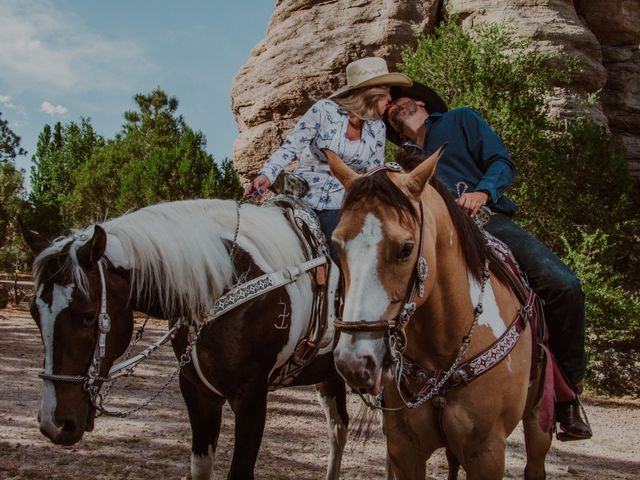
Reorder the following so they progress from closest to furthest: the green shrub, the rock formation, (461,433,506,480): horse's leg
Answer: (461,433,506,480): horse's leg → the green shrub → the rock formation

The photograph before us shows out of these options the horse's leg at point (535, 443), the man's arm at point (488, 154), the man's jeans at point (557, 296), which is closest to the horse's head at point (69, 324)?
the man's arm at point (488, 154)

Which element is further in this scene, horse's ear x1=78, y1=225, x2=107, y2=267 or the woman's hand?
the woman's hand

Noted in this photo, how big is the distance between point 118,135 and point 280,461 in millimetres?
37944

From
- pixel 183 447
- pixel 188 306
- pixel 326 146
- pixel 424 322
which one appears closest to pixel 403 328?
pixel 424 322

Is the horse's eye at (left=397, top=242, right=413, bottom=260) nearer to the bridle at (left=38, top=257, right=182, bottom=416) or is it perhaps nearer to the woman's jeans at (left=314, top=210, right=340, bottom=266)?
the bridle at (left=38, top=257, right=182, bottom=416)

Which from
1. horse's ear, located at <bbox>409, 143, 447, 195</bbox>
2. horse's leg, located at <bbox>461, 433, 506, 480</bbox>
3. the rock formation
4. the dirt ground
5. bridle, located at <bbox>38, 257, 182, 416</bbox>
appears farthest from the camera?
the rock formation

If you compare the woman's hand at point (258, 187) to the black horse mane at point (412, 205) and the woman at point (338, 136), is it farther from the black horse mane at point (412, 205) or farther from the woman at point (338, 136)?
the black horse mane at point (412, 205)

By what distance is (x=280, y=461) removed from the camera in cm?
526

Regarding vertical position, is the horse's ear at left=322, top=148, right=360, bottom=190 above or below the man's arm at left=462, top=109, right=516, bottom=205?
below

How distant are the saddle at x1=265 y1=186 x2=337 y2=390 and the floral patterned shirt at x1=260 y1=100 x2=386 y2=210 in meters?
0.23

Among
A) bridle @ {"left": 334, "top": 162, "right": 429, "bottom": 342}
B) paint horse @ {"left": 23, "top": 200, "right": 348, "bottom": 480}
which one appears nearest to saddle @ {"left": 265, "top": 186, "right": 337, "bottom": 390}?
paint horse @ {"left": 23, "top": 200, "right": 348, "bottom": 480}

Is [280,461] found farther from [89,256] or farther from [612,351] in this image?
[612,351]

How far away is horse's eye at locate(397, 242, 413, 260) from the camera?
6.30ft

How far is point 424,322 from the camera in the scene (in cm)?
232
